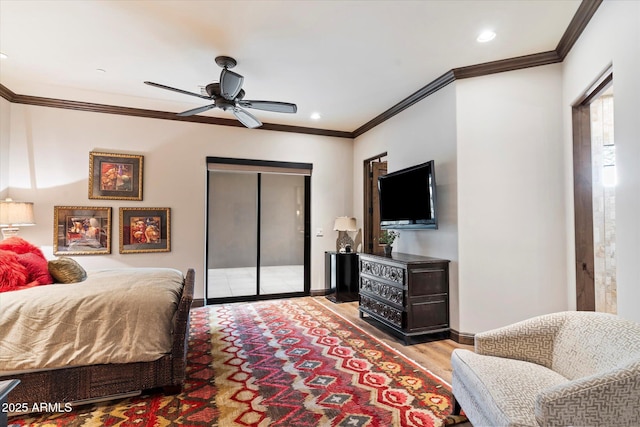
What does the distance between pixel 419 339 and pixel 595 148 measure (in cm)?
280

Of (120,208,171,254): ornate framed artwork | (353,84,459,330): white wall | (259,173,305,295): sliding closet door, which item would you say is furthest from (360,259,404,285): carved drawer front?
(120,208,171,254): ornate framed artwork

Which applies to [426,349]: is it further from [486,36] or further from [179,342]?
[486,36]

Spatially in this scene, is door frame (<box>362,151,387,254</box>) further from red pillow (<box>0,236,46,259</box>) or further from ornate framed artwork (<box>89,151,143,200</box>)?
red pillow (<box>0,236,46,259</box>)

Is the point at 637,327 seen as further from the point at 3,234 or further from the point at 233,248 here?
the point at 3,234

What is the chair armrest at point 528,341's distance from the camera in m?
1.85

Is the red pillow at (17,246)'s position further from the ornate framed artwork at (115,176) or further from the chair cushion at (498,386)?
the chair cushion at (498,386)

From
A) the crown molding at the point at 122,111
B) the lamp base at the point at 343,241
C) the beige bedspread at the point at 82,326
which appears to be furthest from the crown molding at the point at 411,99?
the beige bedspread at the point at 82,326

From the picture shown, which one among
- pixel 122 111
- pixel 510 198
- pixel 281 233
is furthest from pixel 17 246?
pixel 510 198

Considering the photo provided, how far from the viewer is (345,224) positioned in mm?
5418

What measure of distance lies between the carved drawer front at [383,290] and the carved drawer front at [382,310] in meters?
0.09

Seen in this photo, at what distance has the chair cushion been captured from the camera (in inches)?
53.8

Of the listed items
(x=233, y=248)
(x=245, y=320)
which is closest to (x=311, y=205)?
(x=233, y=248)

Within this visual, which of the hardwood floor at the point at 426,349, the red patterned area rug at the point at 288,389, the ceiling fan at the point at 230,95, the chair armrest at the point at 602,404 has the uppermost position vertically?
the ceiling fan at the point at 230,95

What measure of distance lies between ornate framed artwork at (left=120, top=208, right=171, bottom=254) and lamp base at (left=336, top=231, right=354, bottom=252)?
2.77 meters
